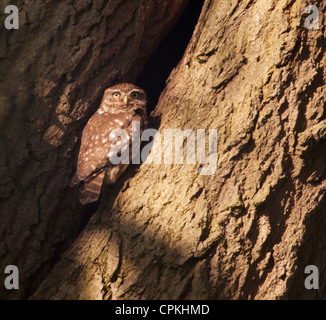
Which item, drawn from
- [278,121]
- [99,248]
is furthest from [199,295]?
[278,121]

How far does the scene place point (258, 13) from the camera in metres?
2.11

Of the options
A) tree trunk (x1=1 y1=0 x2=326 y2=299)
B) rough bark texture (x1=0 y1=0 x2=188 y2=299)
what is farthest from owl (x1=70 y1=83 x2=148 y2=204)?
tree trunk (x1=1 y1=0 x2=326 y2=299)

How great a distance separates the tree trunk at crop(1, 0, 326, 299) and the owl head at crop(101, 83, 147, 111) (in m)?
0.57

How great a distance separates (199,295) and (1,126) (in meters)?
1.57

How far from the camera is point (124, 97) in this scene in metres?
2.79

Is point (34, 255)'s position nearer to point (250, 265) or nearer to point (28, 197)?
point (28, 197)

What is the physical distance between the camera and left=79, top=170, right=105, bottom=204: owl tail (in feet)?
8.05

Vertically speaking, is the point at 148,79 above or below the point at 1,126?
above

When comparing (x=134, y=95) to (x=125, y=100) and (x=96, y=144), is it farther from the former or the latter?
(x=96, y=144)

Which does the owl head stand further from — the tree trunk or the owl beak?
the tree trunk

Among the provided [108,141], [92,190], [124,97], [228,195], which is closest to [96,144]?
[108,141]

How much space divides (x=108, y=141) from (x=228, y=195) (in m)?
1.03

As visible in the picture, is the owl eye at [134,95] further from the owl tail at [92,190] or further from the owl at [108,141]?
the owl tail at [92,190]

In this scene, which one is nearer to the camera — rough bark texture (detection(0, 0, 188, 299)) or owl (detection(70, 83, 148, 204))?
rough bark texture (detection(0, 0, 188, 299))
